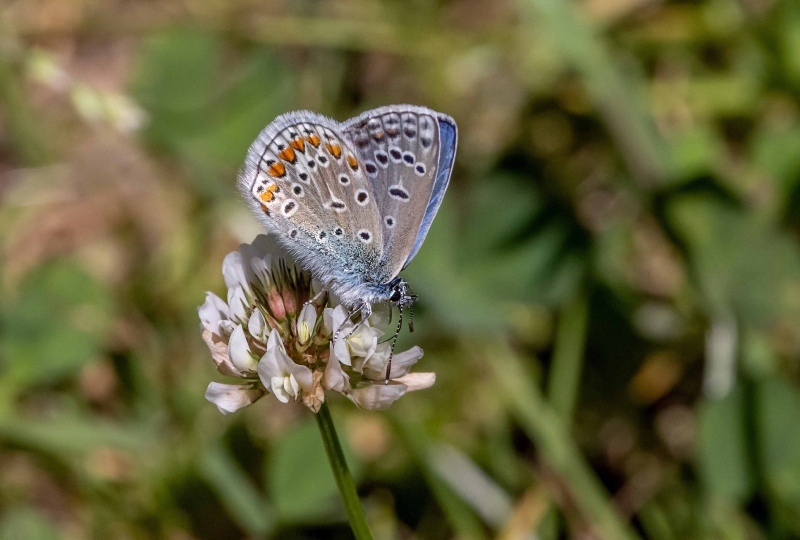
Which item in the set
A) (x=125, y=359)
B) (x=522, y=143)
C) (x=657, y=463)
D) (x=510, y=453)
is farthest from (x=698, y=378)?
(x=125, y=359)

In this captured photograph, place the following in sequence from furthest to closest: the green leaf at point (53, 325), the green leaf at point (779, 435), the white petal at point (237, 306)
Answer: the green leaf at point (53, 325)
the green leaf at point (779, 435)
the white petal at point (237, 306)

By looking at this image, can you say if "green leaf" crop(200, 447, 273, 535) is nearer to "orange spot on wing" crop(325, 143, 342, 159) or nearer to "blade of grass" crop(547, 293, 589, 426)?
"blade of grass" crop(547, 293, 589, 426)

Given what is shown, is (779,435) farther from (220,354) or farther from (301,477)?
(220,354)

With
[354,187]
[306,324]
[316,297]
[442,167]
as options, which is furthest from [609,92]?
[306,324]

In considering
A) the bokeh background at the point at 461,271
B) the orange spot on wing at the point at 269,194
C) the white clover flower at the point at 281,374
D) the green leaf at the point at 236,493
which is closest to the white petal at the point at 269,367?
the white clover flower at the point at 281,374

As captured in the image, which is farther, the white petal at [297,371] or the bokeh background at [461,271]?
the bokeh background at [461,271]

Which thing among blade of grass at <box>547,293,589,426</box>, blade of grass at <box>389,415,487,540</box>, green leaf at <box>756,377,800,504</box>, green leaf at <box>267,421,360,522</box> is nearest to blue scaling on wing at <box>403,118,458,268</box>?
green leaf at <box>267,421,360,522</box>

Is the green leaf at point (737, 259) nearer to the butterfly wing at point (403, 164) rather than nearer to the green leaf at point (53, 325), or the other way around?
the butterfly wing at point (403, 164)

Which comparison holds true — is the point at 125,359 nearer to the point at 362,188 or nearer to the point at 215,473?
the point at 215,473
